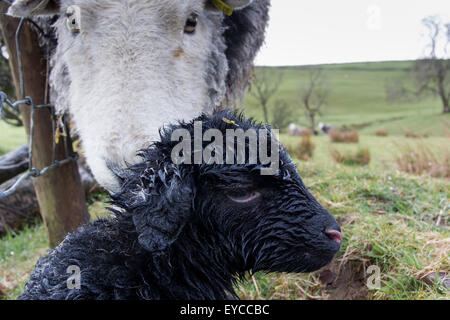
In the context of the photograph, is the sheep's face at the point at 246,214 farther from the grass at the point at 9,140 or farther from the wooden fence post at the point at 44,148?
the grass at the point at 9,140

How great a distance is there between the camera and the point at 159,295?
1440 millimetres

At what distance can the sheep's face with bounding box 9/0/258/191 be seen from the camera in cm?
215

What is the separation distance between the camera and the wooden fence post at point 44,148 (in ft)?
10.3

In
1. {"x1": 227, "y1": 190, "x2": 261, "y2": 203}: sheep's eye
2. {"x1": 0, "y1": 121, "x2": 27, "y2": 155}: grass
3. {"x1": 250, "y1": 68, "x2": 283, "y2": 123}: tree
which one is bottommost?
{"x1": 0, "y1": 121, "x2": 27, "y2": 155}: grass

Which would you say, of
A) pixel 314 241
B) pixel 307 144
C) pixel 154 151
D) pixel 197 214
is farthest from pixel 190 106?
pixel 307 144

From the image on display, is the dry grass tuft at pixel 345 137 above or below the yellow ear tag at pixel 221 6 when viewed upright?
below

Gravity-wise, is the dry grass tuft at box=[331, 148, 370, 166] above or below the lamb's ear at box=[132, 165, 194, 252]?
below

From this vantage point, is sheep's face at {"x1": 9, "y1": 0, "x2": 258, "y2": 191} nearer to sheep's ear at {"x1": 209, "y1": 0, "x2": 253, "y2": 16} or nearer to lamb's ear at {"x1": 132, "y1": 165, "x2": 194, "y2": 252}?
sheep's ear at {"x1": 209, "y1": 0, "x2": 253, "y2": 16}

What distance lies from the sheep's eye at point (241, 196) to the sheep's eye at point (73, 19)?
185cm
